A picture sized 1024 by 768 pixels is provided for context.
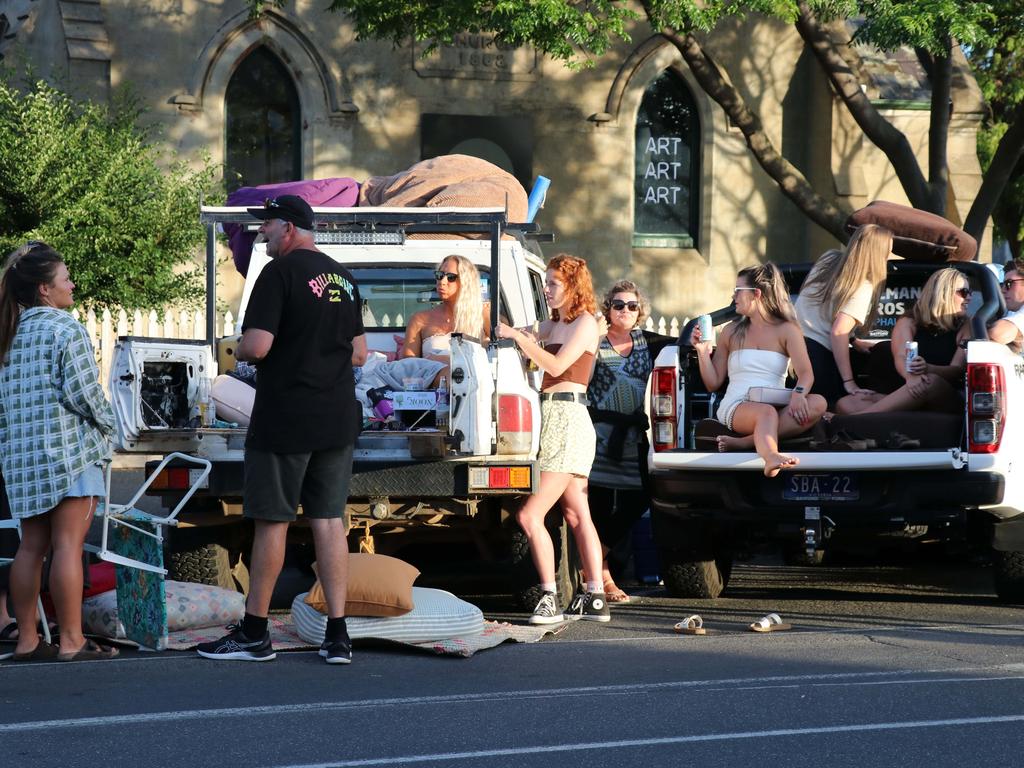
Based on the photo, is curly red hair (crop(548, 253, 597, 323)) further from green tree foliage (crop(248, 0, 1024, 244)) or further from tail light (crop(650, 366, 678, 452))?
green tree foliage (crop(248, 0, 1024, 244))

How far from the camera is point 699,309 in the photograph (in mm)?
24844

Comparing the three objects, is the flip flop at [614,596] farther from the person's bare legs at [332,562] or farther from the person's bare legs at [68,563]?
the person's bare legs at [68,563]

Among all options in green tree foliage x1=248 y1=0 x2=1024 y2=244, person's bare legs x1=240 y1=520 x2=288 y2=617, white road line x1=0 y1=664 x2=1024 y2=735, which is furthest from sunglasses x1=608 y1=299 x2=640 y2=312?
green tree foliage x1=248 y1=0 x2=1024 y2=244

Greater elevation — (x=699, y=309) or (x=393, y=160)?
(x=393, y=160)

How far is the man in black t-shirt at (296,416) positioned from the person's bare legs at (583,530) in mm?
1859

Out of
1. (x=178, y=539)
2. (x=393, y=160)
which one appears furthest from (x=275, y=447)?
(x=393, y=160)

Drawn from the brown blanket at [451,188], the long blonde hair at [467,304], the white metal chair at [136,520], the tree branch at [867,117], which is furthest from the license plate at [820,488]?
the tree branch at [867,117]

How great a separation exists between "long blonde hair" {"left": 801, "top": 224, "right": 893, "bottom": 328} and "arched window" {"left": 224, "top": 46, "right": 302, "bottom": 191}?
14.6m

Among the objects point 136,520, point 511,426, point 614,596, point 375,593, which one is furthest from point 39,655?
point 614,596

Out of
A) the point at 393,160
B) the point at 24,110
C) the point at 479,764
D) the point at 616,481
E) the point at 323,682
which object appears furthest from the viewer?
the point at 393,160

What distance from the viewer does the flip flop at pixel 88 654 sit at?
24.0 ft

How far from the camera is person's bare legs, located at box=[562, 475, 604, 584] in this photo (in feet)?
28.8

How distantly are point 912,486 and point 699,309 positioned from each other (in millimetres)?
16405

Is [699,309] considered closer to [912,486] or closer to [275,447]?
[912,486]
